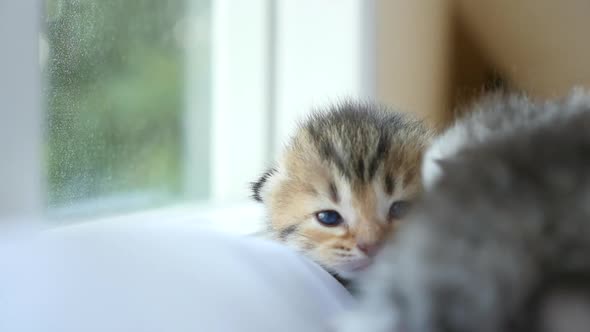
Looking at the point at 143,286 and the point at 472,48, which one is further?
the point at 472,48

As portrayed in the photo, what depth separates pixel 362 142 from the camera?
70cm

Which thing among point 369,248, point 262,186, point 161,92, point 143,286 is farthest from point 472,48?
point 143,286

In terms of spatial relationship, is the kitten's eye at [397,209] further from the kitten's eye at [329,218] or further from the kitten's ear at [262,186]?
the kitten's ear at [262,186]

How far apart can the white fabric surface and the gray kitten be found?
0.15m

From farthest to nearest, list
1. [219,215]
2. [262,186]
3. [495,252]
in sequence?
[219,215] → [262,186] → [495,252]

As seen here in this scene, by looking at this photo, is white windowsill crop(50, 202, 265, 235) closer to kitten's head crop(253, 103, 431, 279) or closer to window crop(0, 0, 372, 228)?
window crop(0, 0, 372, 228)

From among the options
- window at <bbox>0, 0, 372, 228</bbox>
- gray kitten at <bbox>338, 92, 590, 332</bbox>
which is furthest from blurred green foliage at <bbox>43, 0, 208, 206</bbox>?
gray kitten at <bbox>338, 92, 590, 332</bbox>

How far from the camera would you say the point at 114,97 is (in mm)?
942

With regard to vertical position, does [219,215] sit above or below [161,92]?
below

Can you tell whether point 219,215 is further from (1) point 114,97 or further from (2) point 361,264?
(2) point 361,264

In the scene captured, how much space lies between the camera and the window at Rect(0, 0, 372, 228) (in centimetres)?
67

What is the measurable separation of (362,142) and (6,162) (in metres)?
0.37

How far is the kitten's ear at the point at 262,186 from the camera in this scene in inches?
32.3

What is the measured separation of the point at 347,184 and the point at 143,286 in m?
0.29
